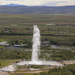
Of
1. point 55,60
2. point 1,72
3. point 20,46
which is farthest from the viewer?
point 20,46

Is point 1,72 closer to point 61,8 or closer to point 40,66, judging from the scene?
point 40,66

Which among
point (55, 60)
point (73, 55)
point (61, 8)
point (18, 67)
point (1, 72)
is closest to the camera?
point (1, 72)

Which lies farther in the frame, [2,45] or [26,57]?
[2,45]

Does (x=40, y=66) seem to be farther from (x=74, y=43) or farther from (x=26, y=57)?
(x=74, y=43)

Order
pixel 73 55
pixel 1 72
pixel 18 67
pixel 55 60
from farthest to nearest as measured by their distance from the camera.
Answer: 1. pixel 73 55
2. pixel 55 60
3. pixel 18 67
4. pixel 1 72

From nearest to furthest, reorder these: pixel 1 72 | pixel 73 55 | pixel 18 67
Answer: pixel 1 72 < pixel 18 67 < pixel 73 55

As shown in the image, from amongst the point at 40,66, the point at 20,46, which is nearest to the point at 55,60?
the point at 40,66

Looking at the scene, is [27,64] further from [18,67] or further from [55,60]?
[55,60]

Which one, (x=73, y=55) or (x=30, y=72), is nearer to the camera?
(x=30, y=72)

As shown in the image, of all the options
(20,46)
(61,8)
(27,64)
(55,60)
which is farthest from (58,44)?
(61,8)
